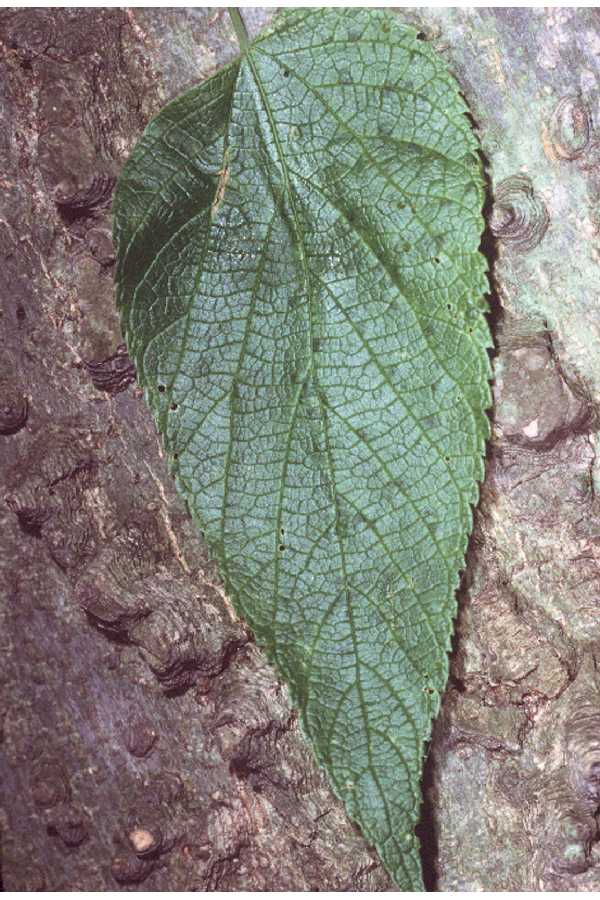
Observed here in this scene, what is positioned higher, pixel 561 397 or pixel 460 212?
pixel 460 212

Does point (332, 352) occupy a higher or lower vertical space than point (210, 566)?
higher

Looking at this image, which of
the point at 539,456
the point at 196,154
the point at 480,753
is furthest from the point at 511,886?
the point at 196,154

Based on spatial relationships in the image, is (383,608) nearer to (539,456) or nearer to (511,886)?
(539,456)

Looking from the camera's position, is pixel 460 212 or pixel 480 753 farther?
pixel 480 753
